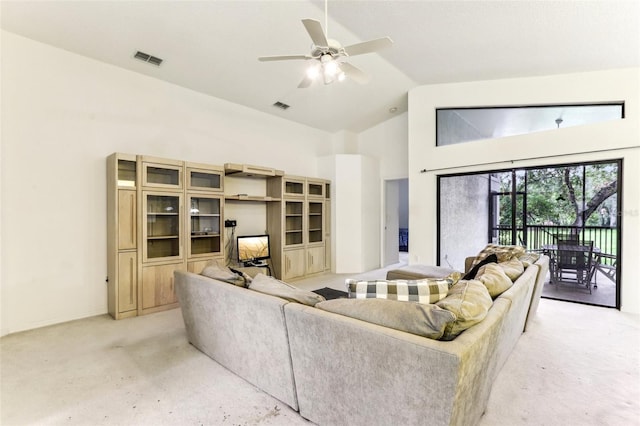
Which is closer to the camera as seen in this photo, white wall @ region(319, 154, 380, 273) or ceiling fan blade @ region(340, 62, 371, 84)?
ceiling fan blade @ region(340, 62, 371, 84)

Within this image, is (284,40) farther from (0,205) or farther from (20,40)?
(0,205)

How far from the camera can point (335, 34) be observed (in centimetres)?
371

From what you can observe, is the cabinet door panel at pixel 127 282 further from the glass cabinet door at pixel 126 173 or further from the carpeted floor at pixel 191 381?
the glass cabinet door at pixel 126 173

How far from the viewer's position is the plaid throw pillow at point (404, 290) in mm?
1615

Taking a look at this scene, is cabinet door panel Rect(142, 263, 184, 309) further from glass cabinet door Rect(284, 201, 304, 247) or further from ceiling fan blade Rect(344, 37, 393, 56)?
ceiling fan blade Rect(344, 37, 393, 56)

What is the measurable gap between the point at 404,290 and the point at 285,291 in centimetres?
76

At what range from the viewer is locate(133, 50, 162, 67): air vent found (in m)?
3.62

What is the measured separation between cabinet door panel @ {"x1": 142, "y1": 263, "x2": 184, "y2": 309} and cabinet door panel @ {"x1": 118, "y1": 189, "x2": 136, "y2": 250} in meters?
0.39

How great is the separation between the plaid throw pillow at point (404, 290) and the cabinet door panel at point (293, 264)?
11.8ft

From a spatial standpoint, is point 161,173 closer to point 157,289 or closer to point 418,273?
point 157,289

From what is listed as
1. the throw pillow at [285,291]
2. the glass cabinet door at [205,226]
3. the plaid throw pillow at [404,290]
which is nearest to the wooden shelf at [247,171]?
the glass cabinet door at [205,226]

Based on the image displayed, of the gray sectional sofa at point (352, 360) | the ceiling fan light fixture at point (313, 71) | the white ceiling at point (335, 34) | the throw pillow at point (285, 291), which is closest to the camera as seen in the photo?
the gray sectional sofa at point (352, 360)

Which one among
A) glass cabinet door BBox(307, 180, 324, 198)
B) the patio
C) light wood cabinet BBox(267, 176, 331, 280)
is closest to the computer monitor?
light wood cabinet BBox(267, 176, 331, 280)

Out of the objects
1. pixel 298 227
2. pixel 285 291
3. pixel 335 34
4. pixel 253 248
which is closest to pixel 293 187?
pixel 298 227
